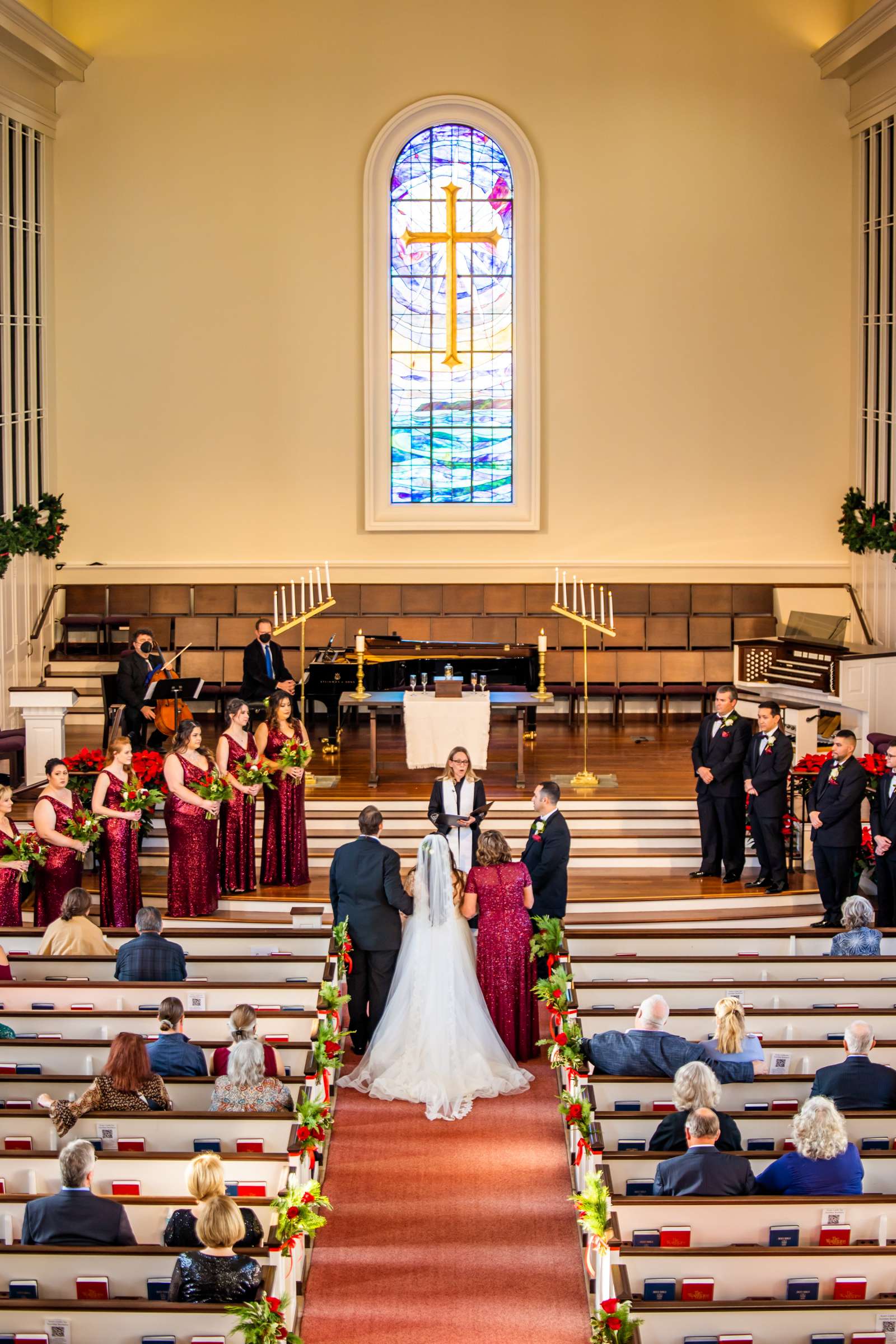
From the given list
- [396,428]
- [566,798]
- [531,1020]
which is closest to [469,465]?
[396,428]

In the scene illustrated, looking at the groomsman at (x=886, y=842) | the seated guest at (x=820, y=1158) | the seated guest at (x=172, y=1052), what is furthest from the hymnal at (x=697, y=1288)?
the groomsman at (x=886, y=842)

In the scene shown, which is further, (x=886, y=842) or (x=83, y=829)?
(x=83, y=829)

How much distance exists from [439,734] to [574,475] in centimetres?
569

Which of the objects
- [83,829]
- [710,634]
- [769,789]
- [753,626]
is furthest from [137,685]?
[753,626]

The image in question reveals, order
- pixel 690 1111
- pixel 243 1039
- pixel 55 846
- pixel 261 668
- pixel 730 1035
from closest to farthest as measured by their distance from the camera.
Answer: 1. pixel 690 1111
2. pixel 243 1039
3. pixel 730 1035
4. pixel 55 846
5. pixel 261 668

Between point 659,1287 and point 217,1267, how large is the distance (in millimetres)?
1390

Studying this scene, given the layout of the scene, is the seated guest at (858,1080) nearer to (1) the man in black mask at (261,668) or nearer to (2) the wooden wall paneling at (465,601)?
(1) the man in black mask at (261,668)

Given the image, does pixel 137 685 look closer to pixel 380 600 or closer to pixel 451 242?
pixel 380 600

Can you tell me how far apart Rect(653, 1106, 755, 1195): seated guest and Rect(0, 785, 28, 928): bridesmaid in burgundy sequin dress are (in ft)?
16.2

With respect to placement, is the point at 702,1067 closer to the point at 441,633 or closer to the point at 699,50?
the point at 441,633

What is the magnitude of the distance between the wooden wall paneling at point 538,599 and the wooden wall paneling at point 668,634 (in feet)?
3.75

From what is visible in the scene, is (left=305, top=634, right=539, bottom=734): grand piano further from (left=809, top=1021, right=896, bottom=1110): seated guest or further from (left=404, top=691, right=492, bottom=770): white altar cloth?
(left=809, top=1021, right=896, bottom=1110): seated guest

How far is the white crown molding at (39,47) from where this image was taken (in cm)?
1441

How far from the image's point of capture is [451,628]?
16.7m
